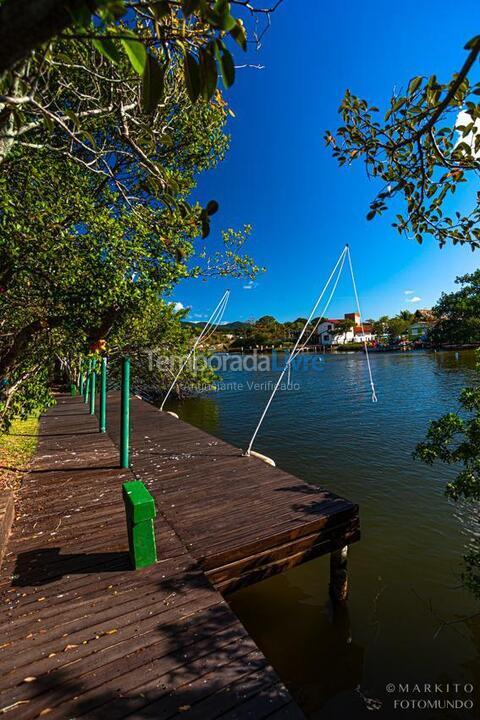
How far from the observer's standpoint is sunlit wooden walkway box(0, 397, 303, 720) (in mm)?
2705

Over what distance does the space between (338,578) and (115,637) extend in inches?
178

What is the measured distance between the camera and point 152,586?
157 inches

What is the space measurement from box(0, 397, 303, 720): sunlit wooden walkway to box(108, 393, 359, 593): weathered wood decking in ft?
1.58

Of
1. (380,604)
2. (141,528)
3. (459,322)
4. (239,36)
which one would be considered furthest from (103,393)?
(459,322)

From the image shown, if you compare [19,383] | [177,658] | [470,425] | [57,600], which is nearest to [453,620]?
[470,425]

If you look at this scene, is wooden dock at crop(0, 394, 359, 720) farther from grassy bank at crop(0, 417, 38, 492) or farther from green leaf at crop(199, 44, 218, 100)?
green leaf at crop(199, 44, 218, 100)

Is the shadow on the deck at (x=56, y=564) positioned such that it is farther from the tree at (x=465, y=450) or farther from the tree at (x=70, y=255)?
the tree at (x=465, y=450)

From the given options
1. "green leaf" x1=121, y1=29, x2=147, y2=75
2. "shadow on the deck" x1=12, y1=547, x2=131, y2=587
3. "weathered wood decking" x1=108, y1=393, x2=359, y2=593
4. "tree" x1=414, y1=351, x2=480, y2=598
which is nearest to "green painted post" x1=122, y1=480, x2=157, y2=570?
"shadow on the deck" x1=12, y1=547, x2=131, y2=587

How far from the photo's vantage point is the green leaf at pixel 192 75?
4.20ft

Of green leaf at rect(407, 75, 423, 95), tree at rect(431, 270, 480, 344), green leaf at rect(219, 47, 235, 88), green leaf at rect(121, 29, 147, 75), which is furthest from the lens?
tree at rect(431, 270, 480, 344)

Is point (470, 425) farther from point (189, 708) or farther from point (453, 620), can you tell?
point (189, 708)

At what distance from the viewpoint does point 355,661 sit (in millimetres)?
5254

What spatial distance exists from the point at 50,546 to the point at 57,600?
1197mm

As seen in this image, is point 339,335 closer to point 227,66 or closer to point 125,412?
point 125,412
